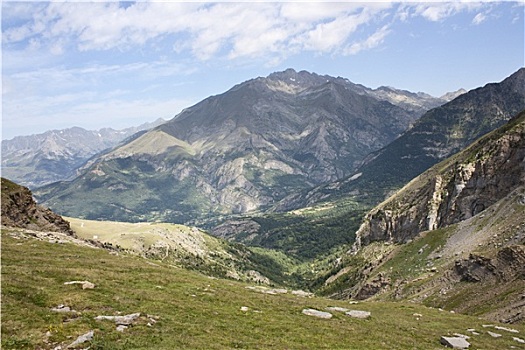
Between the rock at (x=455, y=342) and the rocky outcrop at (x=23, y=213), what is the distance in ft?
305

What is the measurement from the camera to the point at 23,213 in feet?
332

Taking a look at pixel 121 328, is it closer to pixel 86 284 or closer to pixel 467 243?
pixel 86 284

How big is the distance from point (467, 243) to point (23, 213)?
120m

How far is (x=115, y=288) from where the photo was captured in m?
46.1

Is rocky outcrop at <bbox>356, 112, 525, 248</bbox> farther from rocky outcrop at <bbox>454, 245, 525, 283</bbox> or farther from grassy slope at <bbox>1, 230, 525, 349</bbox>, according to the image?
grassy slope at <bbox>1, 230, 525, 349</bbox>

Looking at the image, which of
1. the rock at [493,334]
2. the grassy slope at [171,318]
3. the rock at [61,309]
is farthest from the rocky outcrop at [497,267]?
the rock at [61,309]

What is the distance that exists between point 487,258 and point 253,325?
60.8 meters

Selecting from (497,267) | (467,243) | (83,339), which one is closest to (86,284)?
(83,339)

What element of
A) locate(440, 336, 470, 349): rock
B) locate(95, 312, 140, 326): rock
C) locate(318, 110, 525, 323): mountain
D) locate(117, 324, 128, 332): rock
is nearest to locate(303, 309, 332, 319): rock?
locate(440, 336, 470, 349): rock

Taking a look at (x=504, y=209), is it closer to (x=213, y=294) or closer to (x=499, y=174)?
(x=499, y=174)

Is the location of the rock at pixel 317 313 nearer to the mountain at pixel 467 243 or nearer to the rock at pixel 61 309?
the rock at pixel 61 309

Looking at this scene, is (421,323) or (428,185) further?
(428,185)

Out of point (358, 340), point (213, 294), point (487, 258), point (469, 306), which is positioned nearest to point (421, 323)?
point (358, 340)

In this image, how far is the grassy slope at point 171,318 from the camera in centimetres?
3175
